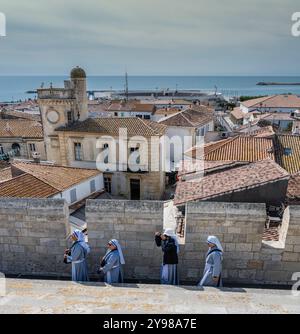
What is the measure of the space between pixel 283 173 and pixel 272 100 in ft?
209

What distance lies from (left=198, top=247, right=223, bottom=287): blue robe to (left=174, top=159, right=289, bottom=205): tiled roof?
282 cm

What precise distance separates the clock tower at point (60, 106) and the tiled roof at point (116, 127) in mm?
1051

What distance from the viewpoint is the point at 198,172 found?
1255cm

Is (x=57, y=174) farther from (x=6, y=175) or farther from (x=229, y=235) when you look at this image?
(x=229, y=235)

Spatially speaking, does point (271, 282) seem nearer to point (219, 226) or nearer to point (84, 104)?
point (219, 226)

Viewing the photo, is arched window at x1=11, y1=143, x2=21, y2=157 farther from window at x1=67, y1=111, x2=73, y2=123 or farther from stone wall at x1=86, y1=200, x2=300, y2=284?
stone wall at x1=86, y1=200, x2=300, y2=284

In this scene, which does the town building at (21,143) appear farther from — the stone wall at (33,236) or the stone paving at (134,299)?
the stone paving at (134,299)

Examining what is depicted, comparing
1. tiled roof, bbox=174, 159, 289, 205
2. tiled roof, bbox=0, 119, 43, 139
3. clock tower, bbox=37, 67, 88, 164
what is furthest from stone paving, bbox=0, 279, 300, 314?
tiled roof, bbox=0, 119, 43, 139

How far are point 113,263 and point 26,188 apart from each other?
12.2 metres

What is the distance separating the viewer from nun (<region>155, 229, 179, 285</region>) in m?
5.48

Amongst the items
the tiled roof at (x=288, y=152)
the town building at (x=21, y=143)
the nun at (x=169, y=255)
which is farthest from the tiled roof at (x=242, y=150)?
the town building at (x=21, y=143)

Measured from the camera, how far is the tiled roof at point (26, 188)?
15.2m

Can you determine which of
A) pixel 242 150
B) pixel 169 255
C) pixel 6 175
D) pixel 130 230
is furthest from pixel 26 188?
pixel 242 150
